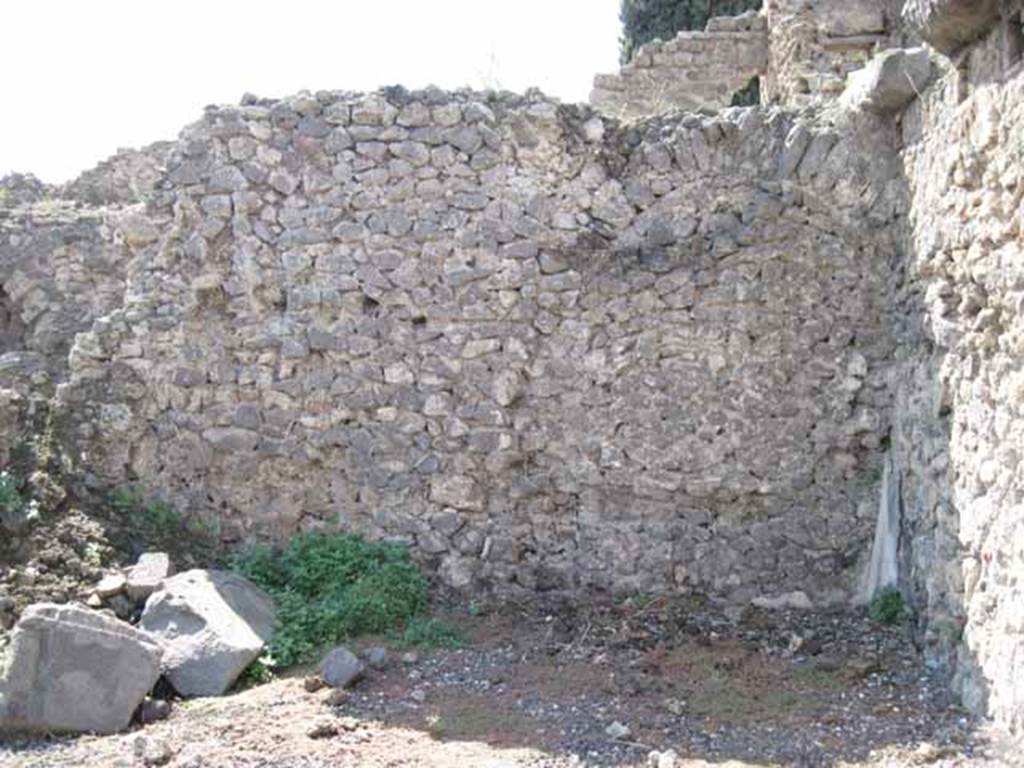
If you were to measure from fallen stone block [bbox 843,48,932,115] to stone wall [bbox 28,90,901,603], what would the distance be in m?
0.23

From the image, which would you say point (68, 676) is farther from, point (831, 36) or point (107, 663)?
point (831, 36)

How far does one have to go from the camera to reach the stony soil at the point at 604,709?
4.52m

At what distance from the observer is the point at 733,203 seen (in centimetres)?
638

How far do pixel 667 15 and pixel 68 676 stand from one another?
1100cm

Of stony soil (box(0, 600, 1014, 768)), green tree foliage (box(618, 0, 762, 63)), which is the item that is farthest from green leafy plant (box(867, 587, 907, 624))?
green tree foliage (box(618, 0, 762, 63))

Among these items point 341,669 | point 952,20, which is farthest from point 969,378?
point 341,669

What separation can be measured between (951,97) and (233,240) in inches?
162

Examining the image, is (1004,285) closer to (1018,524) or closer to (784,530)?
(1018,524)

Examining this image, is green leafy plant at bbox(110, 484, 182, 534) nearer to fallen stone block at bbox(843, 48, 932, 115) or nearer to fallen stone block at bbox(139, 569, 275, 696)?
fallen stone block at bbox(139, 569, 275, 696)

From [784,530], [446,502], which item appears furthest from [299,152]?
[784,530]

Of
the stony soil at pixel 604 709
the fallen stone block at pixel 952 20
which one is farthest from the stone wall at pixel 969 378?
the stony soil at pixel 604 709

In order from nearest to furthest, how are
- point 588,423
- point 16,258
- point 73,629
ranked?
point 73,629, point 588,423, point 16,258

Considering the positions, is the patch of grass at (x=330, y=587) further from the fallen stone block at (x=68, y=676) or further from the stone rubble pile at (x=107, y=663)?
the fallen stone block at (x=68, y=676)

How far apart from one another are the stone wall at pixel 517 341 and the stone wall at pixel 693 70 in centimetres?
342
